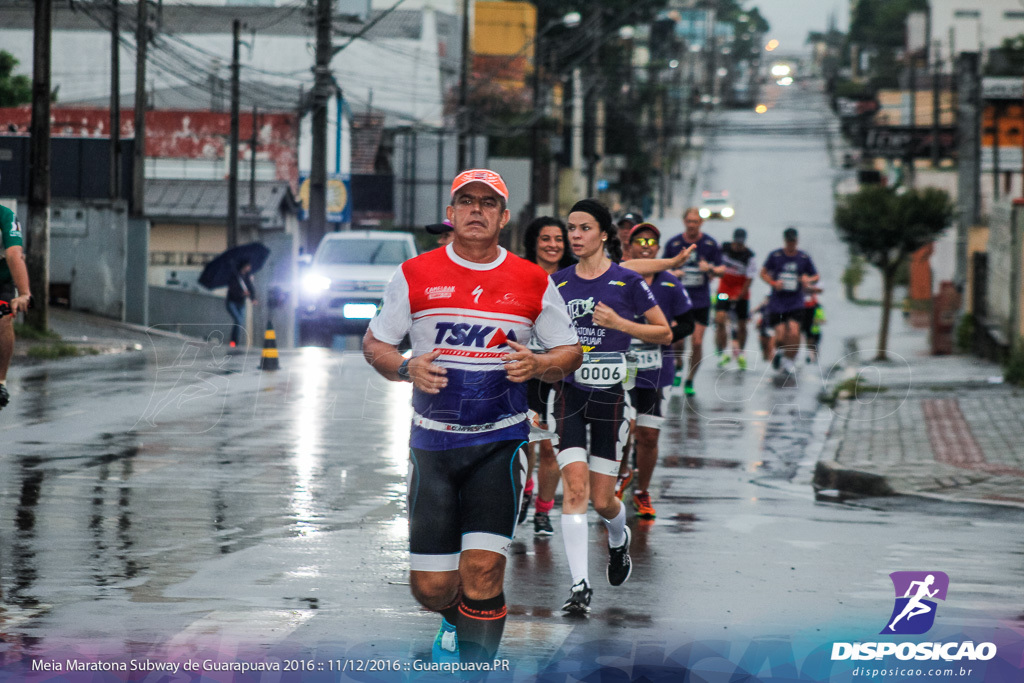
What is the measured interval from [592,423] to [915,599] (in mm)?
1865

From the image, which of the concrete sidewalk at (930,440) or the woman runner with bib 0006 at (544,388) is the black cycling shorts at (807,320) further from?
the woman runner with bib 0006 at (544,388)

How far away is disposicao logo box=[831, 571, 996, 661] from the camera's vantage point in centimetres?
618

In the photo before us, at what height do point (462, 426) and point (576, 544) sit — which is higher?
point (462, 426)

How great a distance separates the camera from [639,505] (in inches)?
398

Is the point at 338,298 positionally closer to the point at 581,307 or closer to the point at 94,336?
the point at 94,336

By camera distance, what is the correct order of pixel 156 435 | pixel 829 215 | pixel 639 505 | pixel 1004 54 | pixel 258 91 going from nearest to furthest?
pixel 639 505, pixel 156 435, pixel 258 91, pixel 829 215, pixel 1004 54

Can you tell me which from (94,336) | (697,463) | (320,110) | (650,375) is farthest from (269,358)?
(320,110)

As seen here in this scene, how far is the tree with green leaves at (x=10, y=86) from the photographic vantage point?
52.8m

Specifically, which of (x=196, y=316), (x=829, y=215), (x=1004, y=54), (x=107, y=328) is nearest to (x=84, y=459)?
(x=107, y=328)

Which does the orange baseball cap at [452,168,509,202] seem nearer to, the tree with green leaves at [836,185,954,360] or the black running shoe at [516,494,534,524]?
the black running shoe at [516,494,534,524]

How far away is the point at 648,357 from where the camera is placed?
9.58 meters

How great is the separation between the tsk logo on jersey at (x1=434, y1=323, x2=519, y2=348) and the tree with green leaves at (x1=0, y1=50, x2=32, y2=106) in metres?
50.8

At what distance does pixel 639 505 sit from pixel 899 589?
2.68 metres

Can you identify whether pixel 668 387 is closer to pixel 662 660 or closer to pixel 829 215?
pixel 662 660
